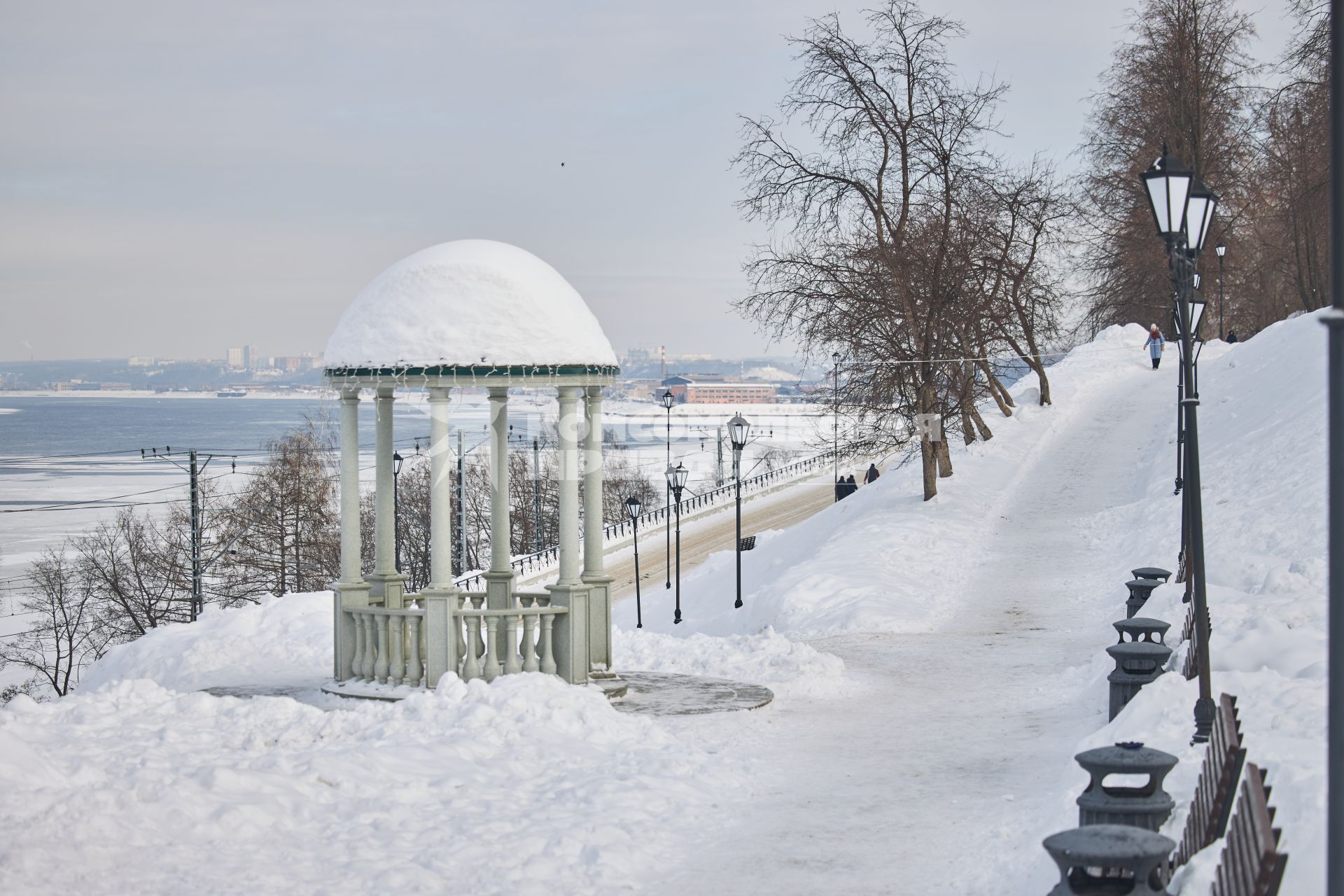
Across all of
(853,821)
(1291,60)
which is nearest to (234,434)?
(1291,60)

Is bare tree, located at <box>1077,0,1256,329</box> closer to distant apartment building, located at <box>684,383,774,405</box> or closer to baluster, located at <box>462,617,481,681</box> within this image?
baluster, located at <box>462,617,481,681</box>

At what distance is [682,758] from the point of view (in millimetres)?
10398

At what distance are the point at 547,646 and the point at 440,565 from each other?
131 cm

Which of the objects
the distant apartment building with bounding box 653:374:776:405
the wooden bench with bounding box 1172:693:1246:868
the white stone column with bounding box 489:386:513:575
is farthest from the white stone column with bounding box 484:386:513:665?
the distant apartment building with bounding box 653:374:776:405

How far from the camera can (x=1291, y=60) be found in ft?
96.2

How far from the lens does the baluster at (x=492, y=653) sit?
13.1 metres

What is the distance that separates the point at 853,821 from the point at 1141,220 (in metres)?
40.8

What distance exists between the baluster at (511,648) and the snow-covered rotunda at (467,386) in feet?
0.05

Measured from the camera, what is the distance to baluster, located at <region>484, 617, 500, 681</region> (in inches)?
517

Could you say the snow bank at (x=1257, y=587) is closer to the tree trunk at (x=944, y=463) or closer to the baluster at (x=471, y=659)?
the tree trunk at (x=944, y=463)

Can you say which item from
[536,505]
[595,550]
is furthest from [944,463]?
[536,505]

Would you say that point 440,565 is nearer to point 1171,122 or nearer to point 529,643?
point 529,643

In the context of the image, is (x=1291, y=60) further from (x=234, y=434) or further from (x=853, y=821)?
(x=234, y=434)

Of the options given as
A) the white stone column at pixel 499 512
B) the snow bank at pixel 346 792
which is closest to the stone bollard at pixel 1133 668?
the snow bank at pixel 346 792
